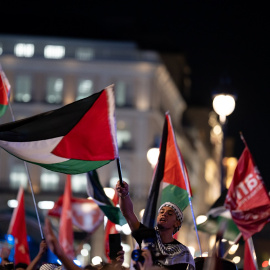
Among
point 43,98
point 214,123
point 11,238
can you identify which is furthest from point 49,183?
point 11,238

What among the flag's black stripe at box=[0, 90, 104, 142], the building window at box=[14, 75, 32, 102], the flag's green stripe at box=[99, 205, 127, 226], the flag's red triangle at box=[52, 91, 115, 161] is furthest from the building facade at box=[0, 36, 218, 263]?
the flag's black stripe at box=[0, 90, 104, 142]

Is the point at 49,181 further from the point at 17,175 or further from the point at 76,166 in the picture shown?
the point at 76,166

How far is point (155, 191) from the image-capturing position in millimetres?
13602

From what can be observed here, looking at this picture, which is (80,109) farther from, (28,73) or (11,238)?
(28,73)

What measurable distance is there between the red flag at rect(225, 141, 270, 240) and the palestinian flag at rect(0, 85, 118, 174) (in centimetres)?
386

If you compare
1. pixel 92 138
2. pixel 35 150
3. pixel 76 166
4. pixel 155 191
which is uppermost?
Answer: pixel 155 191

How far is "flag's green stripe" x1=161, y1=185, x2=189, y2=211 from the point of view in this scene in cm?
1402

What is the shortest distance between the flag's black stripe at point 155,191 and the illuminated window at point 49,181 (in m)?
57.3

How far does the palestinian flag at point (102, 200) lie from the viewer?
1499 cm

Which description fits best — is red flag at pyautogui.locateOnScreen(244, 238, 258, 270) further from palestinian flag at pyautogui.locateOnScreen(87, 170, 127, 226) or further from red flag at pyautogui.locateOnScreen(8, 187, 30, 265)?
red flag at pyautogui.locateOnScreen(8, 187, 30, 265)

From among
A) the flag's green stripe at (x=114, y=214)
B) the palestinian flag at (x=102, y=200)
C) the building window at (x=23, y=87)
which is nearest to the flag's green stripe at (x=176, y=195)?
the flag's green stripe at (x=114, y=214)

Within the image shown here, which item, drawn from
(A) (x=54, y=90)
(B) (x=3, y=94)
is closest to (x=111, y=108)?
(B) (x=3, y=94)

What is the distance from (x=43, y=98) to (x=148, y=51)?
26.4 feet

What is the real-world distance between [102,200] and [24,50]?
5933cm
